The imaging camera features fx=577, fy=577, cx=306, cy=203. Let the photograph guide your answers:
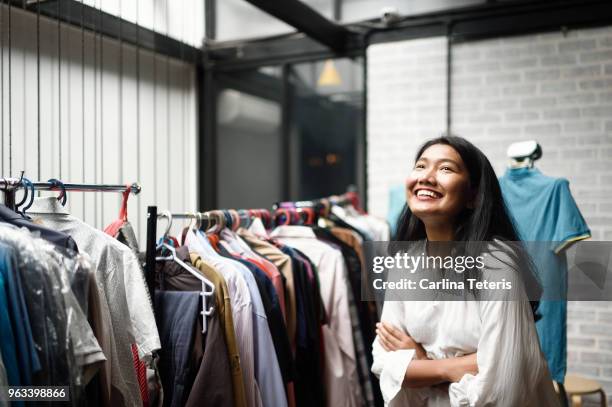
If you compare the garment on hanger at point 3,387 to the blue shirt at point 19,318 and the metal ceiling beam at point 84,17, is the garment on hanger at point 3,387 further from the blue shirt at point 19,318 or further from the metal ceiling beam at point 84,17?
the metal ceiling beam at point 84,17

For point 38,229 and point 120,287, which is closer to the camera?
point 38,229

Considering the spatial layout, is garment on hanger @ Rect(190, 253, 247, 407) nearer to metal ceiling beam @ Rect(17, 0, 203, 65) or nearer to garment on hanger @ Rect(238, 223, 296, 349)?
garment on hanger @ Rect(238, 223, 296, 349)

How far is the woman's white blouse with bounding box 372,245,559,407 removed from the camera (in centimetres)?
143

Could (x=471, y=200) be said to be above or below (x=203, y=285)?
above

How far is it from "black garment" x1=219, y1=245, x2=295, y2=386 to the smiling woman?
415 millimetres

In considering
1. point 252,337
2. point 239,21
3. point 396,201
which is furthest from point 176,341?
point 239,21

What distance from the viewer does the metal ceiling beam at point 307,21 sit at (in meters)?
2.93

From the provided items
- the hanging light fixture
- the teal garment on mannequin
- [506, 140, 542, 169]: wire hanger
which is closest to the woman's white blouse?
[506, 140, 542, 169]: wire hanger

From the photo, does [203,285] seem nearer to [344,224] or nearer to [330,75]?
[344,224]

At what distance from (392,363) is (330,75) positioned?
2973 mm

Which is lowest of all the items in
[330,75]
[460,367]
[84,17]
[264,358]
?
[264,358]

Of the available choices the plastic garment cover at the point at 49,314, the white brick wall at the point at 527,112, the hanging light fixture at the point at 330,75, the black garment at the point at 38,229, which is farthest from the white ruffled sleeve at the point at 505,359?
the hanging light fixture at the point at 330,75

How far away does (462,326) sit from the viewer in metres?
1.53

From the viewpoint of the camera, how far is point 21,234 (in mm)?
1261
